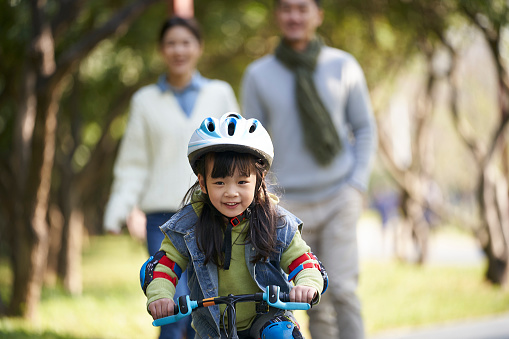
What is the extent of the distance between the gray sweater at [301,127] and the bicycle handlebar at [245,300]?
6.99 feet

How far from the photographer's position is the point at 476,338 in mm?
7574

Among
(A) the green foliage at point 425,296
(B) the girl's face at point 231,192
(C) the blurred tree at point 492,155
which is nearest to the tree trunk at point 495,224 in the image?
(C) the blurred tree at point 492,155

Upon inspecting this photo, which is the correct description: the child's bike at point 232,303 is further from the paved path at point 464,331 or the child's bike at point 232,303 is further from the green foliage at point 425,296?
the green foliage at point 425,296

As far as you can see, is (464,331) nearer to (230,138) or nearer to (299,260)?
(299,260)

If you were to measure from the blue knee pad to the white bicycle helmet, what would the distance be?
0.69 m

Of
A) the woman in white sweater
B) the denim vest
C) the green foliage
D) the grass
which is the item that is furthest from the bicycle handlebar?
the green foliage

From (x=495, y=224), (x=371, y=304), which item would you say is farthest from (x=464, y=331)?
(x=495, y=224)

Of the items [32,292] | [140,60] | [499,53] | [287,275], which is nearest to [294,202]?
[287,275]

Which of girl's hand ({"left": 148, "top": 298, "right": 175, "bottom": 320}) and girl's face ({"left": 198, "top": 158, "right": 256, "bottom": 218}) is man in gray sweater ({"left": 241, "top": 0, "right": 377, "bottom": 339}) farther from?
girl's hand ({"left": 148, "top": 298, "right": 175, "bottom": 320})

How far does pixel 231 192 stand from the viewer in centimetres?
319

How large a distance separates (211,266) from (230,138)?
0.55 meters

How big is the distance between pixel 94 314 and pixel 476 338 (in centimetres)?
487

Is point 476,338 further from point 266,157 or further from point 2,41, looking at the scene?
point 2,41

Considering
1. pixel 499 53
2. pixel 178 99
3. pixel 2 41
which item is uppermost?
pixel 2 41
